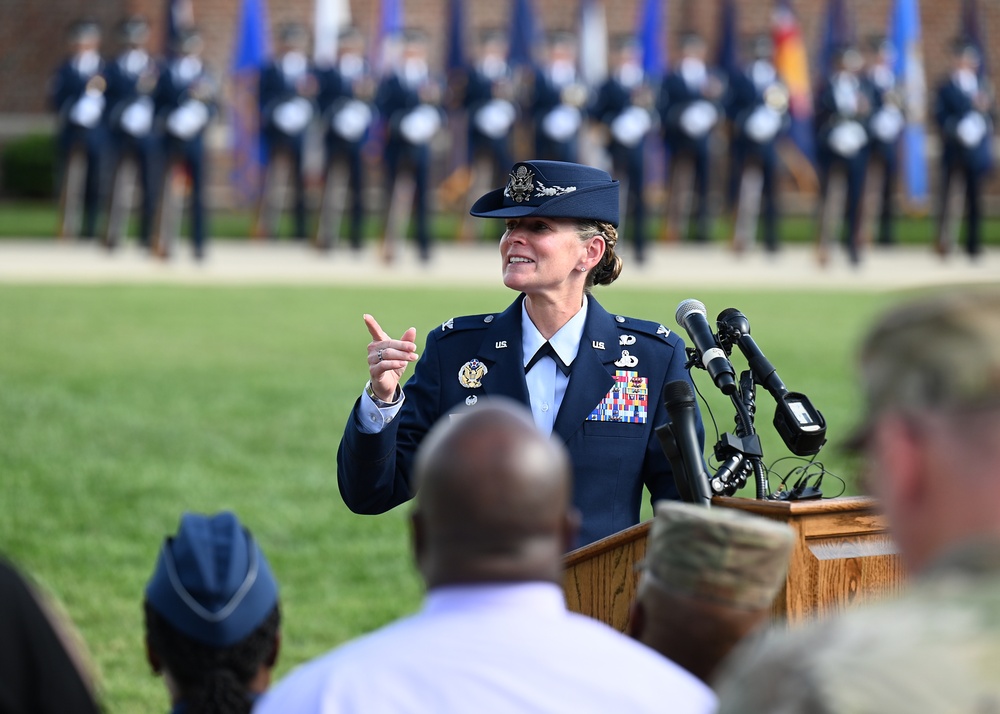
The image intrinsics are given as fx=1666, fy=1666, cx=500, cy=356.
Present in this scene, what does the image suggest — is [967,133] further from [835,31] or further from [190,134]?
[190,134]

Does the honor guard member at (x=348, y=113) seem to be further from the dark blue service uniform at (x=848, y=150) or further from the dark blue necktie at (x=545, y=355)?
the dark blue necktie at (x=545, y=355)

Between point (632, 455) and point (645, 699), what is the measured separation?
2181 mm

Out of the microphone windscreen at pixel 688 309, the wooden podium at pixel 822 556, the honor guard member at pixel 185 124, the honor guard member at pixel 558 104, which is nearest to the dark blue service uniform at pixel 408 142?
the honor guard member at pixel 558 104

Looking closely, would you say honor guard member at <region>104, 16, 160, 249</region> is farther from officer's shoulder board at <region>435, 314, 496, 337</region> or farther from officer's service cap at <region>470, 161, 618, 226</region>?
officer's service cap at <region>470, 161, 618, 226</region>

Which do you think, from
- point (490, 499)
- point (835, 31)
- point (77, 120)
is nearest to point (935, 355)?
point (490, 499)

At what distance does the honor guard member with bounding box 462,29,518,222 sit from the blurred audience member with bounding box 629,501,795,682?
19.0 m

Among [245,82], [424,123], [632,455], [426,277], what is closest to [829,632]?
[632,455]

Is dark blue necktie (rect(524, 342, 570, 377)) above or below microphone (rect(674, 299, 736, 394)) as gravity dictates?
below

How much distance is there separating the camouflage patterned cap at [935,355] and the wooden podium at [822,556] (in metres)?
1.27

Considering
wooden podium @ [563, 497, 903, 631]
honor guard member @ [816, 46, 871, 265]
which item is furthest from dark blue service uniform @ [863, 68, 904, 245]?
wooden podium @ [563, 497, 903, 631]

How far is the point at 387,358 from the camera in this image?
3680mm

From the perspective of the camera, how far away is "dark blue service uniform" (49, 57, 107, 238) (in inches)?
835

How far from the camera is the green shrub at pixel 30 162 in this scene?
94.1ft

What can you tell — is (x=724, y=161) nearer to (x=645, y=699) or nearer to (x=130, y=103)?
(x=130, y=103)
